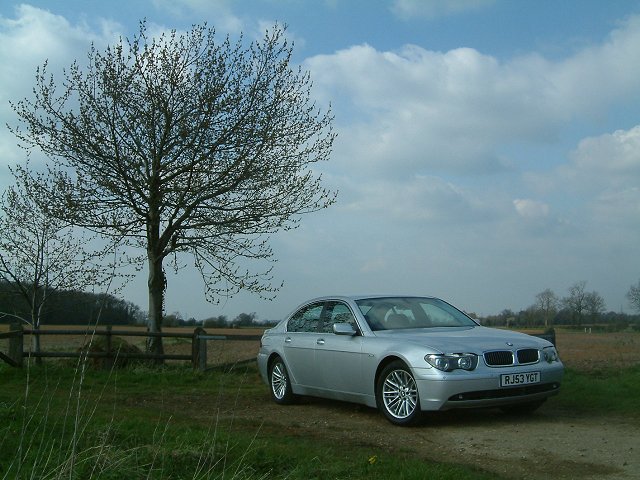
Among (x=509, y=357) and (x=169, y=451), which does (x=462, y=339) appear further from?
(x=169, y=451)

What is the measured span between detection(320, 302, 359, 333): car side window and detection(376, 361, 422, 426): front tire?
1.14m

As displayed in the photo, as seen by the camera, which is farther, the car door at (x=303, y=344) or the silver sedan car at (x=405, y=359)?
the car door at (x=303, y=344)

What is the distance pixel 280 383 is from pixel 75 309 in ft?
13.9

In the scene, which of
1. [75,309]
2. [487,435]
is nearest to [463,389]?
[487,435]

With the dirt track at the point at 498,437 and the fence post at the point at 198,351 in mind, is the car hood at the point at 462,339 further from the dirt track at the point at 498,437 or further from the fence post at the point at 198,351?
the fence post at the point at 198,351

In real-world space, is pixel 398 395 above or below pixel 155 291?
below

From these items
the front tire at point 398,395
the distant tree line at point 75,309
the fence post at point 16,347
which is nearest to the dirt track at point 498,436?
the front tire at point 398,395

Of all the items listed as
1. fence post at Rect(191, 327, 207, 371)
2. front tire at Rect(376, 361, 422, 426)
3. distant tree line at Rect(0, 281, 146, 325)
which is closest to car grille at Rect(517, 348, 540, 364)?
front tire at Rect(376, 361, 422, 426)

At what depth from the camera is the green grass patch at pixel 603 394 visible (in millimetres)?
9133

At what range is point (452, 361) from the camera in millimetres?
7934

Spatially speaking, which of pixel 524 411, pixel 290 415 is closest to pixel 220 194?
pixel 290 415

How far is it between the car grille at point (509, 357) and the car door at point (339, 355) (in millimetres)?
1595

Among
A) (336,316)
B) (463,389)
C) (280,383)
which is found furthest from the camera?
(280,383)

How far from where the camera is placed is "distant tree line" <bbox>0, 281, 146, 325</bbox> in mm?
5393
